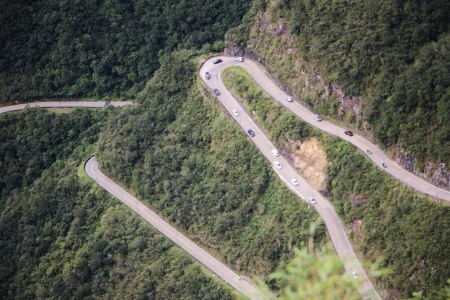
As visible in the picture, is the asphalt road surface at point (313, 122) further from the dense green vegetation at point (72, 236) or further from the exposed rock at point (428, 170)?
the dense green vegetation at point (72, 236)

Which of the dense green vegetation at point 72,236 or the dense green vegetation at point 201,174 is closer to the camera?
the dense green vegetation at point 201,174

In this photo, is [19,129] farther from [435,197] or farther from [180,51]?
[435,197]

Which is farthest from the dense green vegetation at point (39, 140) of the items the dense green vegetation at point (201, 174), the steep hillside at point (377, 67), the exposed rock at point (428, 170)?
the exposed rock at point (428, 170)

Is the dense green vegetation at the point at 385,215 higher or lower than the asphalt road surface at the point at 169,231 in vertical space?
higher

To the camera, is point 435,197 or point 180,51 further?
point 180,51

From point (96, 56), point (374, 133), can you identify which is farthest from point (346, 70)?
point (96, 56)

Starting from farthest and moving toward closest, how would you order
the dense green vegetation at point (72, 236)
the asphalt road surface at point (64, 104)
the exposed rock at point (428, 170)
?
the asphalt road surface at point (64, 104), the dense green vegetation at point (72, 236), the exposed rock at point (428, 170)
